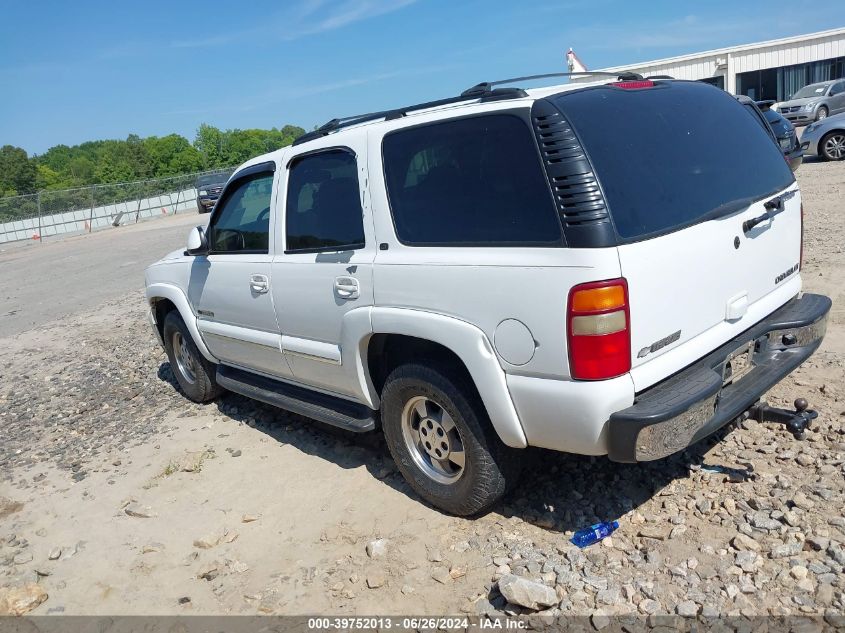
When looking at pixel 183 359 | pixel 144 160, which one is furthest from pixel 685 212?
pixel 144 160

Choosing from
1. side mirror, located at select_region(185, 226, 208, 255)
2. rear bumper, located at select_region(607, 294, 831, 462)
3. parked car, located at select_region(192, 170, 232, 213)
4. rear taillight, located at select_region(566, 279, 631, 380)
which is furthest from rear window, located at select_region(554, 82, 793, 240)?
parked car, located at select_region(192, 170, 232, 213)

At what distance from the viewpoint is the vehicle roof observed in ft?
10.6

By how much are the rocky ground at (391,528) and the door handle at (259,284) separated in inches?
46.5

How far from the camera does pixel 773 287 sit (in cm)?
380

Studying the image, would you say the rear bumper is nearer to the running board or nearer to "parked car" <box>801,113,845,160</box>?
the running board

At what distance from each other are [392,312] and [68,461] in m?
3.35

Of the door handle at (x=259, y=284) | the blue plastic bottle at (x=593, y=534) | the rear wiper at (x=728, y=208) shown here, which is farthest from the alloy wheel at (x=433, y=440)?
the rear wiper at (x=728, y=208)

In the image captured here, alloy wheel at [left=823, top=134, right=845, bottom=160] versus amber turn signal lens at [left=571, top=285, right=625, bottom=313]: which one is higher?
alloy wheel at [left=823, top=134, right=845, bottom=160]

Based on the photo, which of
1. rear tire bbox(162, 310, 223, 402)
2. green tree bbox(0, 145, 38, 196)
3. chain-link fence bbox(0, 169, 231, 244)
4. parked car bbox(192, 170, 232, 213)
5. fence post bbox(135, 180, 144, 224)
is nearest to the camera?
rear tire bbox(162, 310, 223, 402)

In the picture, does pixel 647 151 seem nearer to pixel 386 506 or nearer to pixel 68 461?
pixel 386 506

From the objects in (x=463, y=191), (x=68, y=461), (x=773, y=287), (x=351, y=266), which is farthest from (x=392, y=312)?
(x=68, y=461)

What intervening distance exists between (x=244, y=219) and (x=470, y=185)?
7.21 ft

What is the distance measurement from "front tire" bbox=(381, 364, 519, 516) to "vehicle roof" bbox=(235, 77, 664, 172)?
4.13ft

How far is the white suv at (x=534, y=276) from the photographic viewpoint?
9.58ft
